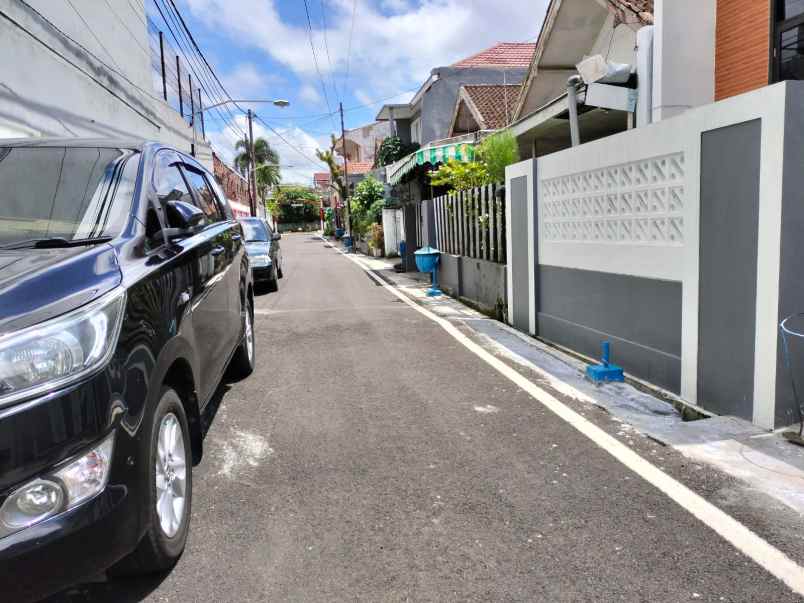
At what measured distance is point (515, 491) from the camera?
3361mm

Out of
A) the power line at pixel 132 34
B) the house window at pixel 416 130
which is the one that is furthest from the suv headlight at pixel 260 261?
the house window at pixel 416 130

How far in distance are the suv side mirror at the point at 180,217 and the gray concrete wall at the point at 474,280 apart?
621 centimetres

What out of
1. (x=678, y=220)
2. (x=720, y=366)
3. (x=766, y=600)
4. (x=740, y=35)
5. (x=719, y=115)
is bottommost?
(x=766, y=600)

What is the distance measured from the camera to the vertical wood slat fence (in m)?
9.50

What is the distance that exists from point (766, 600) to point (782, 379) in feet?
6.53

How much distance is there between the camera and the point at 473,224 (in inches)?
426

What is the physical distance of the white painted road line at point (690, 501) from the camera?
8.55ft

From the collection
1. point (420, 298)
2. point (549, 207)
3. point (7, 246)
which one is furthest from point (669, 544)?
point (420, 298)

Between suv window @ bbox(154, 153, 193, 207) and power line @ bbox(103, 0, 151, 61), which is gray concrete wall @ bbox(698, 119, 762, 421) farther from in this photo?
power line @ bbox(103, 0, 151, 61)

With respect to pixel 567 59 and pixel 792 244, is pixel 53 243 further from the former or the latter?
pixel 567 59

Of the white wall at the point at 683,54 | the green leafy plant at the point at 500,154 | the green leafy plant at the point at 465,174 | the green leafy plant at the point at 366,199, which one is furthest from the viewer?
the green leafy plant at the point at 366,199

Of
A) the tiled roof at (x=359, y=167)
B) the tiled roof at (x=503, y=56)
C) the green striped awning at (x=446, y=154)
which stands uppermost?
the tiled roof at (x=503, y=56)

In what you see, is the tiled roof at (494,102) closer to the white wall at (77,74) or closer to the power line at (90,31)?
the white wall at (77,74)

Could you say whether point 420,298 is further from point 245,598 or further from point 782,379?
point 245,598
